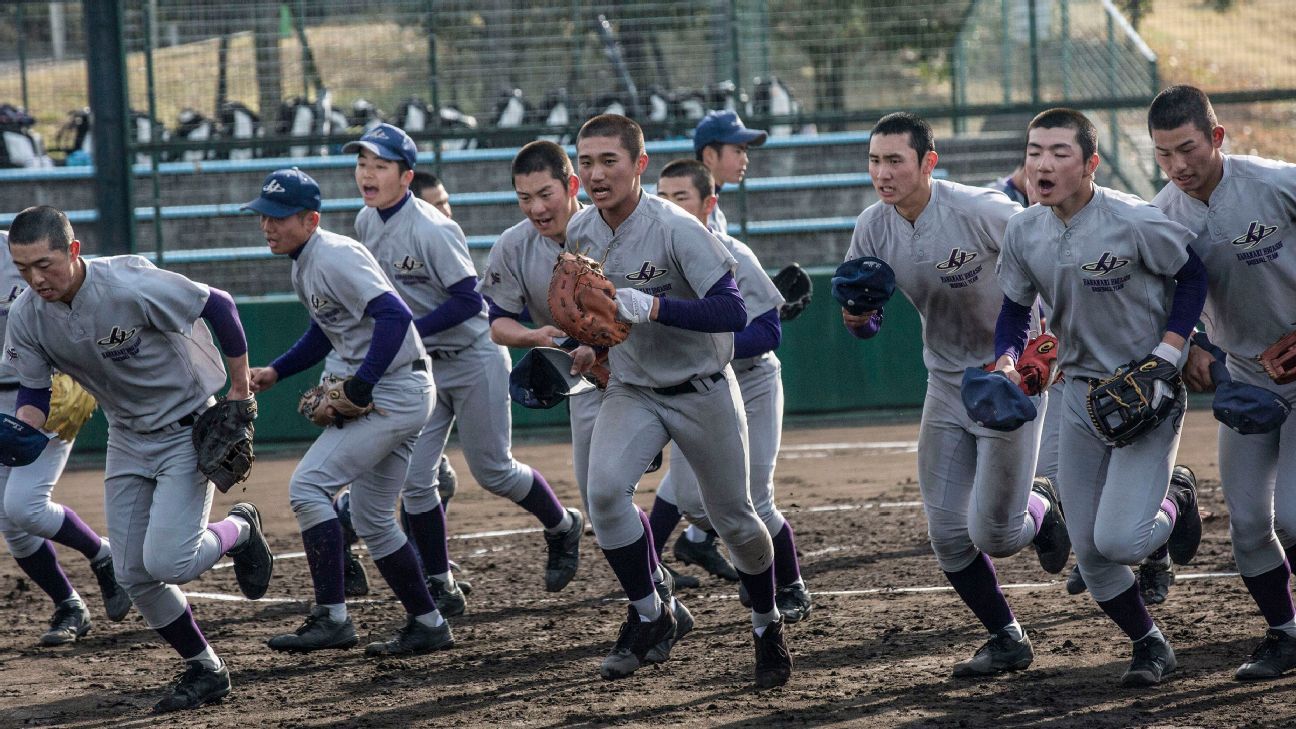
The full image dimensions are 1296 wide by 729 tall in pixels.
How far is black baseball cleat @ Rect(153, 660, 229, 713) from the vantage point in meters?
5.82

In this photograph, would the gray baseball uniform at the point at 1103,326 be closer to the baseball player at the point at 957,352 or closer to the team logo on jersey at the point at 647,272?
the baseball player at the point at 957,352

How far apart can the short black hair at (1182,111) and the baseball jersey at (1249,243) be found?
270mm

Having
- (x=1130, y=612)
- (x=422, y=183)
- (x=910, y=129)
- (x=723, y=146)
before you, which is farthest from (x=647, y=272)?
(x=422, y=183)

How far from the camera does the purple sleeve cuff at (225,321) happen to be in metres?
6.11

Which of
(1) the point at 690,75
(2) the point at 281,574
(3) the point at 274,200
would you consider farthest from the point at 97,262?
(1) the point at 690,75

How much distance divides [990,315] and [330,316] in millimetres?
2919

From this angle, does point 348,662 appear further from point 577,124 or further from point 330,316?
point 577,124

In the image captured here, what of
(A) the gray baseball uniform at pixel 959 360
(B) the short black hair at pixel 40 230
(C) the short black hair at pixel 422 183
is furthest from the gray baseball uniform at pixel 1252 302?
(C) the short black hair at pixel 422 183

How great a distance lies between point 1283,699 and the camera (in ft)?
16.9

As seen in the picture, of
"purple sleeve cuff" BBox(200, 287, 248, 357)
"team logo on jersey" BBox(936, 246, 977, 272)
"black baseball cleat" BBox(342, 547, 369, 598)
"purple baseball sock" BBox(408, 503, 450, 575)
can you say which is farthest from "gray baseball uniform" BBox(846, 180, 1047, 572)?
"black baseball cleat" BBox(342, 547, 369, 598)

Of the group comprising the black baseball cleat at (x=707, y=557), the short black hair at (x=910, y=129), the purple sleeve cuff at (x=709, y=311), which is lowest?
the black baseball cleat at (x=707, y=557)

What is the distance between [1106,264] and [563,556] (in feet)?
11.6

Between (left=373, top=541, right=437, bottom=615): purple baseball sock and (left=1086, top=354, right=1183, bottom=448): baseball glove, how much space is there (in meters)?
3.05

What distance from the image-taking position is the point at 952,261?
591cm
